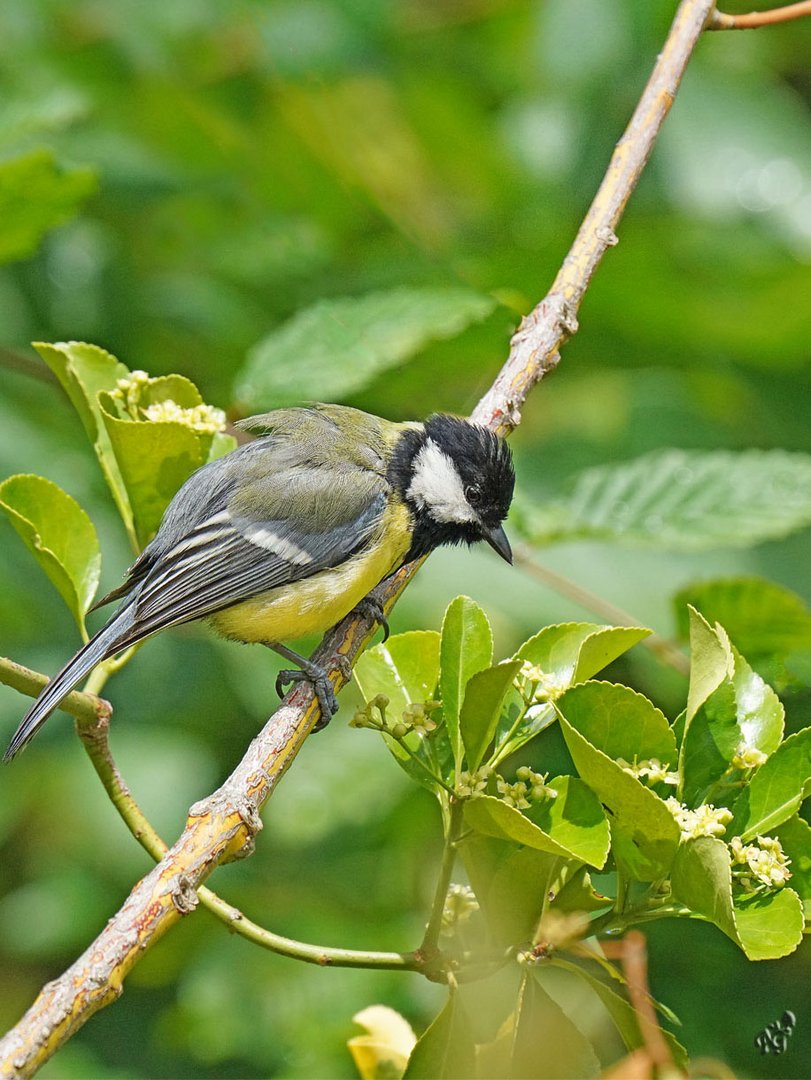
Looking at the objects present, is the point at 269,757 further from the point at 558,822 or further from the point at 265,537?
the point at 265,537

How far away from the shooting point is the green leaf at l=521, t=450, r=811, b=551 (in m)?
2.49

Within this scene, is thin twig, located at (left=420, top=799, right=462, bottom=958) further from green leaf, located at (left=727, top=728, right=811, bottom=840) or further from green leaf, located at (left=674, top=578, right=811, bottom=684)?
green leaf, located at (left=674, top=578, right=811, bottom=684)

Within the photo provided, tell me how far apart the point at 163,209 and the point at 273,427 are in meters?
1.19

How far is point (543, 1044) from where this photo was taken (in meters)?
1.50

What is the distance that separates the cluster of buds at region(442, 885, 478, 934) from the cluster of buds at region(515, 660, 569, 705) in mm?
292

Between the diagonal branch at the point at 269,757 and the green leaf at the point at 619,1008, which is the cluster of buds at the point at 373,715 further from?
the green leaf at the point at 619,1008

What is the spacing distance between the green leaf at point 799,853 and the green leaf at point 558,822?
237mm

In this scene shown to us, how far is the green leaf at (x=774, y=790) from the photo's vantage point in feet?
4.74

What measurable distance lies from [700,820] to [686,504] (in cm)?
128

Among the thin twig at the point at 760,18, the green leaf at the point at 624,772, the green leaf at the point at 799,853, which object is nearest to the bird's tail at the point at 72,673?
the green leaf at the point at 624,772

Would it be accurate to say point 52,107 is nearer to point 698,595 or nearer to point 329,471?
point 329,471

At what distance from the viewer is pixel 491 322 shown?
8.84ft

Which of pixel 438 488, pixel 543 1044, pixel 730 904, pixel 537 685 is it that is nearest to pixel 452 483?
pixel 438 488

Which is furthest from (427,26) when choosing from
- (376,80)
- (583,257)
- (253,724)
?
(253,724)
